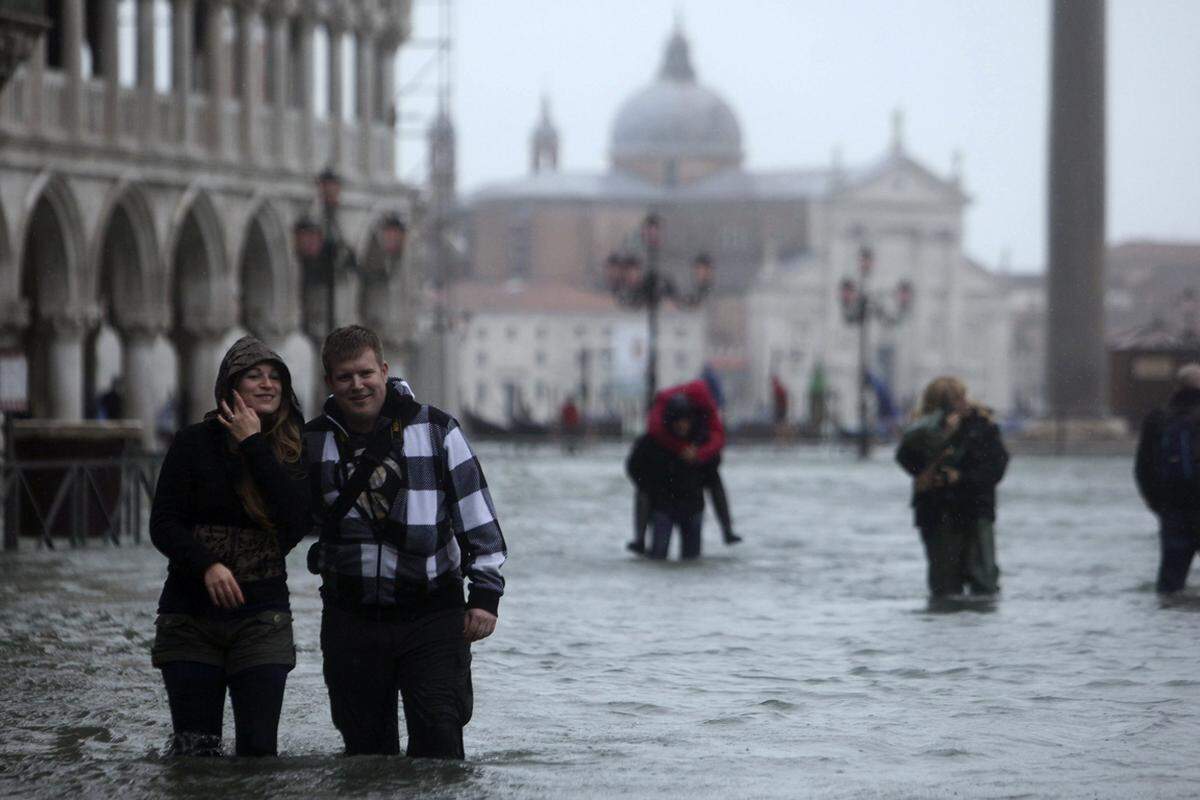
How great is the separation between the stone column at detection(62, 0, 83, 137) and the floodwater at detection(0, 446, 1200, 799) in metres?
15.9

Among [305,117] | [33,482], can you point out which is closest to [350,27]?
[305,117]

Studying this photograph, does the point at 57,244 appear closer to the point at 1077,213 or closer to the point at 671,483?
the point at 671,483

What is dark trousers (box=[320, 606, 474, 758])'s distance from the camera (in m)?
7.16

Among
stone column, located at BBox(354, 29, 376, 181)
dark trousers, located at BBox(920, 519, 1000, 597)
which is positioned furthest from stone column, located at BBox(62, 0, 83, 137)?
dark trousers, located at BBox(920, 519, 1000, 597)

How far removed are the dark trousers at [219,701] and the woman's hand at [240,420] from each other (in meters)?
0.60

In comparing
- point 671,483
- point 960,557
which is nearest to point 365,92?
point 671,483

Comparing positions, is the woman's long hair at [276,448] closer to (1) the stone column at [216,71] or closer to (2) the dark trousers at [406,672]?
(2) the dark trousers at [406,672]

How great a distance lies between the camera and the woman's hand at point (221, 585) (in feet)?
22.8

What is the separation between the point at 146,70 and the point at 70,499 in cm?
1749

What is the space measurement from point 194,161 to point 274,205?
2090 mm

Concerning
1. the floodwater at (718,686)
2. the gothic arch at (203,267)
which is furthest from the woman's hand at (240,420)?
the gothic arch at (203,267)

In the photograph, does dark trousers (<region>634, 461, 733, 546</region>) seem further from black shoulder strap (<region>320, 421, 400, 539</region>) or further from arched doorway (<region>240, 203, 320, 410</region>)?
arched doorway (<region>240, 203, 320, 410</region>)

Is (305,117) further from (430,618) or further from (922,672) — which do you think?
(430,618)

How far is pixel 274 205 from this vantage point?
38312 mm
